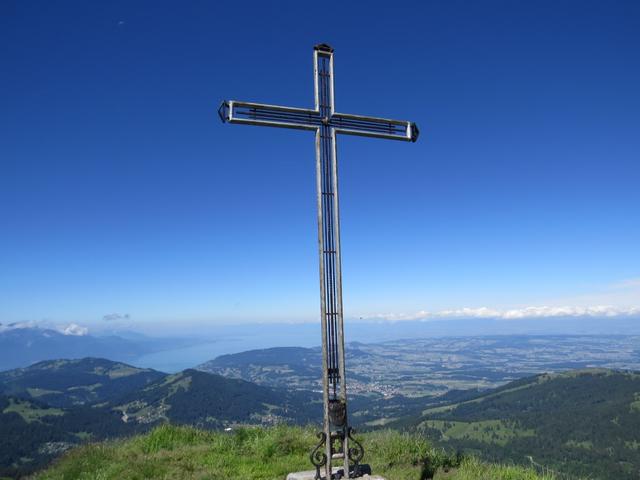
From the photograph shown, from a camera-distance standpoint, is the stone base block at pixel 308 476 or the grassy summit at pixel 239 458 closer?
the stone base block at pixel 308 476

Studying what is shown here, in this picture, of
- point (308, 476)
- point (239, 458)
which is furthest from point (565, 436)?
point (308, 476)

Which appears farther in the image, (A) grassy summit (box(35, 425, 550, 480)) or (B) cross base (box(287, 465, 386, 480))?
(A) grassy summit (box(35, 425, 550, 480))

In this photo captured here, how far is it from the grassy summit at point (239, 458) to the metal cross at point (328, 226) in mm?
1682

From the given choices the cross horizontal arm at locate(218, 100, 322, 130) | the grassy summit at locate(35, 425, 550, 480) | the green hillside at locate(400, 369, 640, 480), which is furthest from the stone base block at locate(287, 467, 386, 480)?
the green hillside at locate(400, 369, 640, 480)

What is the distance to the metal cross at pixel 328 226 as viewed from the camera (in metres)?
8.95

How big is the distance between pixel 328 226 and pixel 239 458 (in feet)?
21.5

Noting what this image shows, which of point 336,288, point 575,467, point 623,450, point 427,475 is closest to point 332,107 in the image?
point 336,288

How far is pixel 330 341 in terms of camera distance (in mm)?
9078

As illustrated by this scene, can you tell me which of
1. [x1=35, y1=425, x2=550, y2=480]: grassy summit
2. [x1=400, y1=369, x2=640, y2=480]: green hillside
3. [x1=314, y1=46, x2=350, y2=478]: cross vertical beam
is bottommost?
[x1=400, y1=369, x2=640, y2=480]: green hillside

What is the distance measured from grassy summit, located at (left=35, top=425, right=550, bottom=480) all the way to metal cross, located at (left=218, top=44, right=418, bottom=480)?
5.52 ft

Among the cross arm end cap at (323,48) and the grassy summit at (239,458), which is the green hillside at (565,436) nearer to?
the grassy summit at (239,458)

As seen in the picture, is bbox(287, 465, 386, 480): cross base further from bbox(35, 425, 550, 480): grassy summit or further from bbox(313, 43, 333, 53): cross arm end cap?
bbox(313, 43, 333, 53): cross arm end cap

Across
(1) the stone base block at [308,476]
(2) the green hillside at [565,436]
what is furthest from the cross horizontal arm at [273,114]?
(2) the green hillside at [565,436]

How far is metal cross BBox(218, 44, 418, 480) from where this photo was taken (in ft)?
29.3
